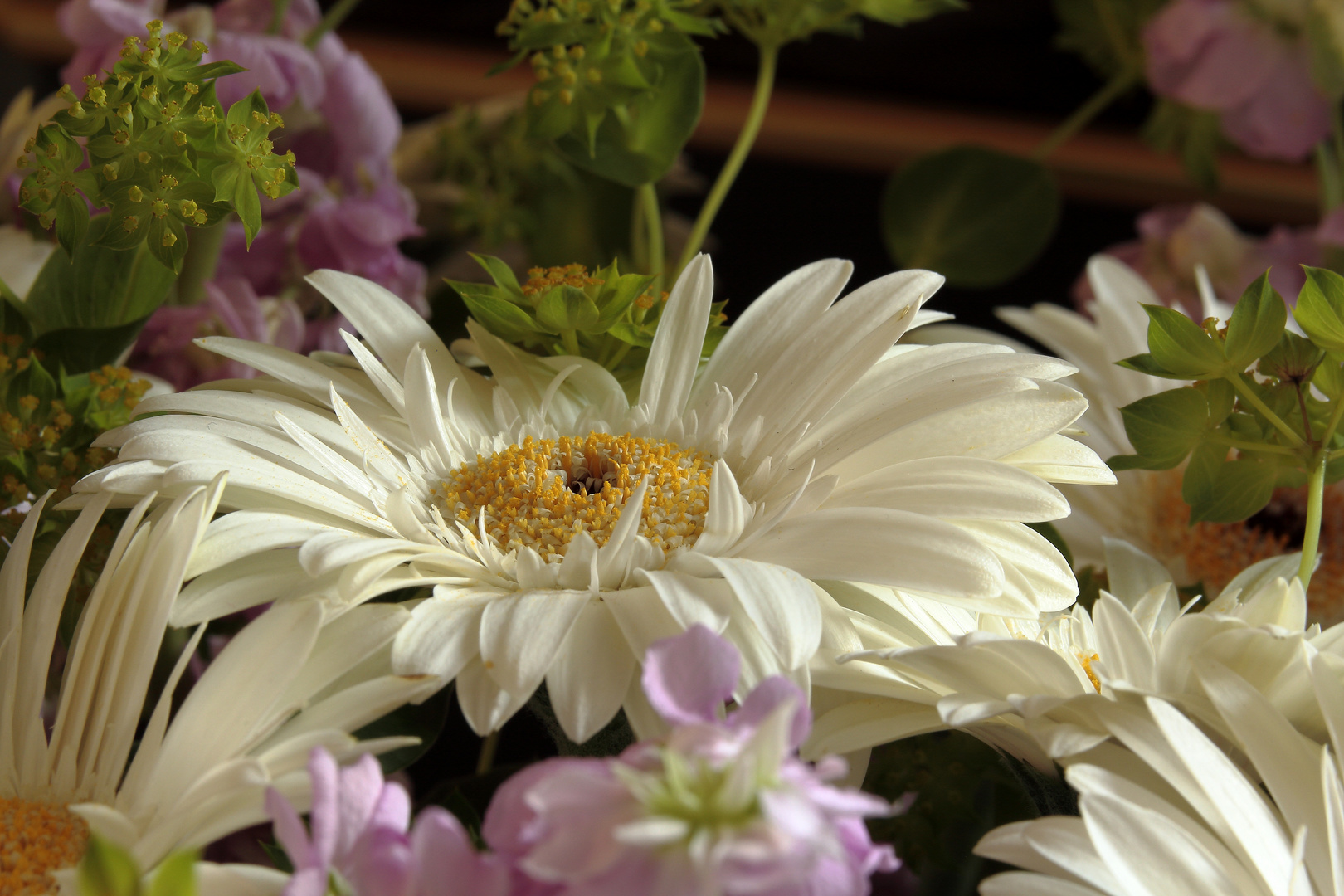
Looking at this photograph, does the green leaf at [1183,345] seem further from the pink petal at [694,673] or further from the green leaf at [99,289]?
the green leaf at [99,289]

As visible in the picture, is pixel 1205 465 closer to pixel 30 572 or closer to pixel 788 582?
pixel 788 582

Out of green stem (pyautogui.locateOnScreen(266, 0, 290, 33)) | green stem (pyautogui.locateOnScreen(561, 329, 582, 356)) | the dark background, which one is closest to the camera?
green stem (pyautogui.locateOnScreen(561, 329, 582, 356))

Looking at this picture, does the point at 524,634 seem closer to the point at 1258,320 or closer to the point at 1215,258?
the point at 1258,320

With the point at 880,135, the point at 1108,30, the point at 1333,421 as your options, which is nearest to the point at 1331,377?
the point at 1333,421

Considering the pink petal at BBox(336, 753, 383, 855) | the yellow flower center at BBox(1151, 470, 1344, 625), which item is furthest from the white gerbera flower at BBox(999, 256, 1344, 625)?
the pink petal at BBox(336, 753, 383, 855)

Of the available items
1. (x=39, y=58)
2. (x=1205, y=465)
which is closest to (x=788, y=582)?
(x=1205, y=465)

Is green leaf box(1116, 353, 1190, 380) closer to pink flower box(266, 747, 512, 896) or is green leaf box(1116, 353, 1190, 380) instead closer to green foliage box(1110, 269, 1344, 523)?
green foliage box(1110, 269, 1344, 523)

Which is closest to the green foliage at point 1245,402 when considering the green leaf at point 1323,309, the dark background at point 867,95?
the green leaf at point 1323,309
